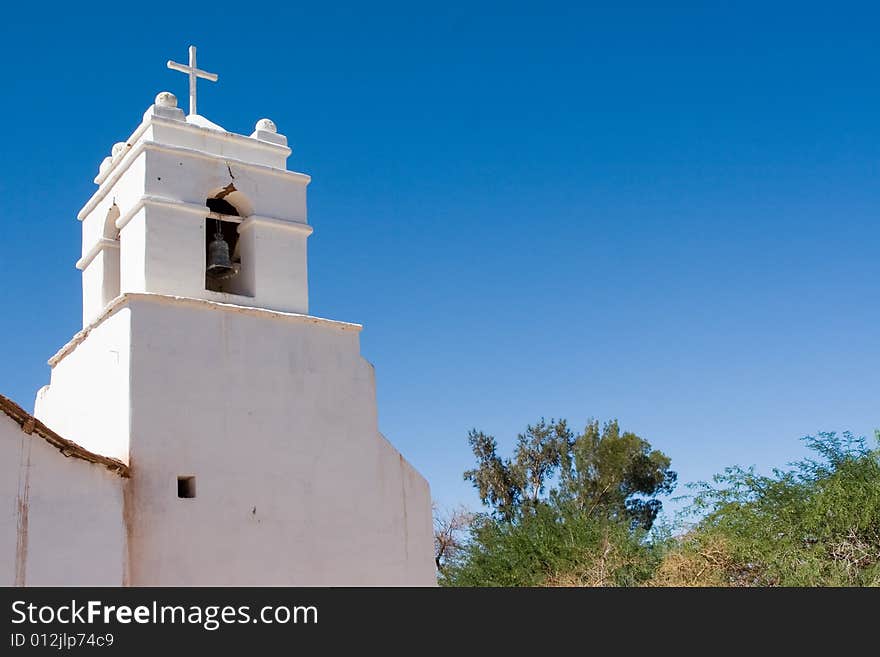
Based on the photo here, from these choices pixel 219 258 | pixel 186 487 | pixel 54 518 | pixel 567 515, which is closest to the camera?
pixel 54 518

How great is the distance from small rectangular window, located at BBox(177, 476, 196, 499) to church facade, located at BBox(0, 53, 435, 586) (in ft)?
0.07

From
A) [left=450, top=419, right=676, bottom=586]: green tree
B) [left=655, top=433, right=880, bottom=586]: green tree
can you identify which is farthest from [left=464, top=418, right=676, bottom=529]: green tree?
[left=655, top=433, right=880, bottom=586]: green tree

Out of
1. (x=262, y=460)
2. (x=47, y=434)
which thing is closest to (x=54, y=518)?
(x=47, y=434)

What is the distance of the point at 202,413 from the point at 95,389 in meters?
1.20

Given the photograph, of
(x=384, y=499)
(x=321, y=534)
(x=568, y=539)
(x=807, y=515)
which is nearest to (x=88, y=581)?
(x=321, y=534)

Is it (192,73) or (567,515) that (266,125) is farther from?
(567,515)

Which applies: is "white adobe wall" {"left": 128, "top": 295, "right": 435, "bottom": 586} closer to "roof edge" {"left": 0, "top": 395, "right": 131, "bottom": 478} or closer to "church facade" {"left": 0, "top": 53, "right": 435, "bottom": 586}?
"church facade" {"left": 0, "top": 53, "right": 435, "bottom": 586}

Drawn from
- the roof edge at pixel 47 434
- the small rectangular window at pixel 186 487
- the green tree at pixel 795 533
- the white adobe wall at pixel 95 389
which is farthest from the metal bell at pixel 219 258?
the green tree at pixel 795 533

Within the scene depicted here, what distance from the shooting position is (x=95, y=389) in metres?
11.4

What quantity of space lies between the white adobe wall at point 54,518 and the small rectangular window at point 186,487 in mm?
756

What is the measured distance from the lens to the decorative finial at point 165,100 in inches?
481

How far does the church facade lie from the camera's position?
9.97 metres

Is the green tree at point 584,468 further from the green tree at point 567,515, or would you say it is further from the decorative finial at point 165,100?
the decorative finial at point 165,100

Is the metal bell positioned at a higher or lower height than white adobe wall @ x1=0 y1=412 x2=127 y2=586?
higher
